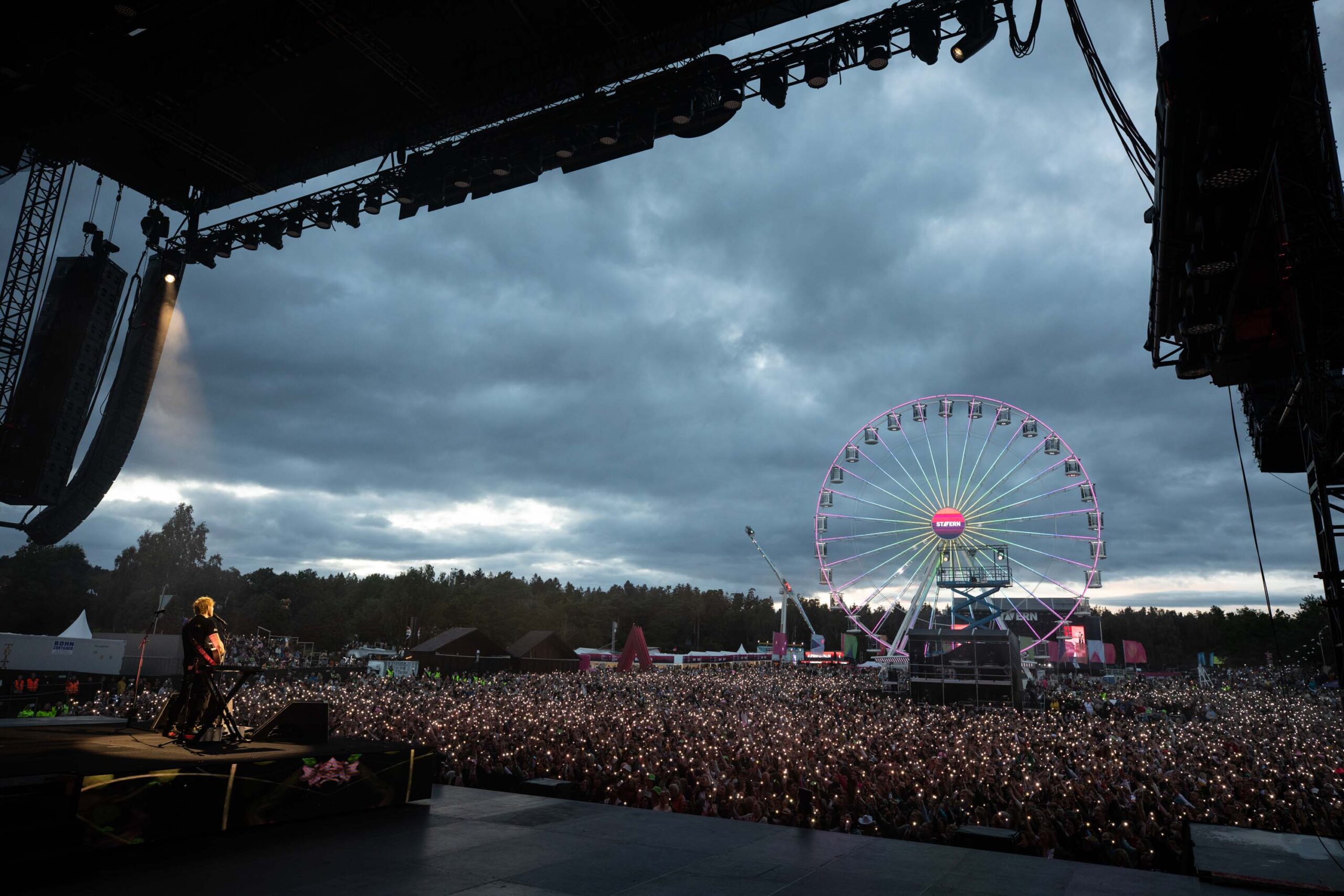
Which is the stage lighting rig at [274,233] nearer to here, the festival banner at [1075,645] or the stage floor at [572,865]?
the stage floor at [572,865]

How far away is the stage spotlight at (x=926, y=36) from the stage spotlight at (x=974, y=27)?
1.00 feet

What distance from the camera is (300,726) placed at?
319 inches

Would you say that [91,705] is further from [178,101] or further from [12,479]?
[178,101]

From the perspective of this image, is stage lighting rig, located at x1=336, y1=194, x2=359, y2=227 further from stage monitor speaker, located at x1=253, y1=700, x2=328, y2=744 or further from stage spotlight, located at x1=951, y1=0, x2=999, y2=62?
stage spotlight, located at x1=951, y1=0, x2=999, y2=62

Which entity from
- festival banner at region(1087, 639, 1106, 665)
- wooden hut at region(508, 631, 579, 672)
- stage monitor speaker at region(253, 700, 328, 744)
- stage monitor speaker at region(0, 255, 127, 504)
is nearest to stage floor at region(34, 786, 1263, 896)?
stage monitor speaker at region(253, 700, 328, 744)

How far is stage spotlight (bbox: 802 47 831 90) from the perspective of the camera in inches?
440

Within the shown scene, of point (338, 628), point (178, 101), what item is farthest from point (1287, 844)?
point (338, 628)

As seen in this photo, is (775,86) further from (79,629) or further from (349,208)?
(79,629)

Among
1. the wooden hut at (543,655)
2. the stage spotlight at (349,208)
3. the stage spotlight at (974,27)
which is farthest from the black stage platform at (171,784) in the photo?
the wooden hut at (543,655)

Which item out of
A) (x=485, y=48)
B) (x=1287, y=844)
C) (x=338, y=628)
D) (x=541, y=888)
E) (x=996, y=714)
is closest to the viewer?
(x=541, y=888)

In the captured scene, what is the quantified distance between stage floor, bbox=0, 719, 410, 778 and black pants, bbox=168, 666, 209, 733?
28 centimetres

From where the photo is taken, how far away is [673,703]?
21656mm

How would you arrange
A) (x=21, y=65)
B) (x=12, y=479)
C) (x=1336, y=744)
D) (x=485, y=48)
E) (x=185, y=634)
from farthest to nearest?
(x=1336, y=744)
(x=12, y=479)
(x=485, y=48)
(x=21, y=65)
(x=185, y=634)

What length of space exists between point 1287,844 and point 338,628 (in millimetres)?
93139
